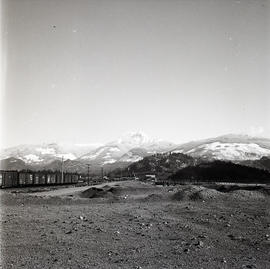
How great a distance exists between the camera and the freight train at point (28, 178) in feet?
182

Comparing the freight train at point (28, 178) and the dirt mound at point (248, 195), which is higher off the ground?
the dirt mound at point (248, 195)

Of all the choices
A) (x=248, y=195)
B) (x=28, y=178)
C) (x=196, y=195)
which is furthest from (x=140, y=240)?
(x=28, y=178)

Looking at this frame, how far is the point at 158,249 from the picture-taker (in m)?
14.3

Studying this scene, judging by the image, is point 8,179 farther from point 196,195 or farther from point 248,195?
point 248,195

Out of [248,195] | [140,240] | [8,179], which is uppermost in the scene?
[140,240]

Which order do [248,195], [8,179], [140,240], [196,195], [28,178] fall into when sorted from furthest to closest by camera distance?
[28,178]
[8,179]
[248,195]
[196,195]
[140,240]

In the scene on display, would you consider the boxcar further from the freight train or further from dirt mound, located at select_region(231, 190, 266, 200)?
dirt mound, located at select_region(231, 190, 266, 200)

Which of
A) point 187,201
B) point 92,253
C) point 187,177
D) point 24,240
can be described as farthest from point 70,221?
point 187,177

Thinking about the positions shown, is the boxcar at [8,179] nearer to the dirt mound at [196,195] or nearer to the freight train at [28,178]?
the freight train at [28,178]

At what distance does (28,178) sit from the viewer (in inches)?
2697

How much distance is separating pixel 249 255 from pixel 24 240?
9677 mm

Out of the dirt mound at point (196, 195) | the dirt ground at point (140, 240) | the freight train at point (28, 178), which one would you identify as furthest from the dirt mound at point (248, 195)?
the freight train at point (28, 178)

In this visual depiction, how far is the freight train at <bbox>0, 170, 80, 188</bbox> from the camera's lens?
55.5 m

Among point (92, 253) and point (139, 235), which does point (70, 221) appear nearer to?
point (139, 235)
